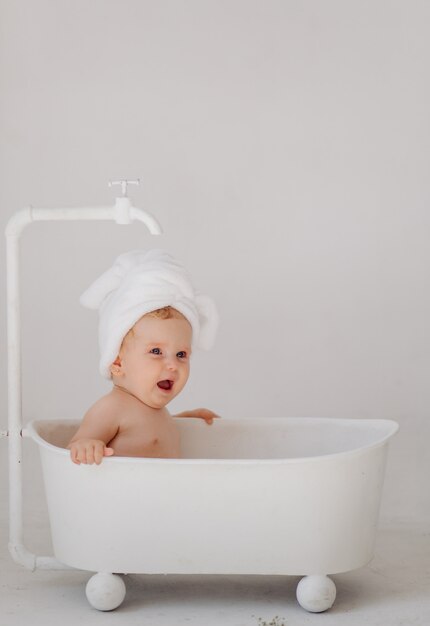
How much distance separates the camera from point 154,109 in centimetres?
308

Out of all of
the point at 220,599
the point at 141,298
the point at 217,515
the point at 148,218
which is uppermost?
the point at 148,218

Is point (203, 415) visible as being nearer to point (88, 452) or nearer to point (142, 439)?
point (142, 439)

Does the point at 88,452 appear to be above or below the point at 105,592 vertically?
above

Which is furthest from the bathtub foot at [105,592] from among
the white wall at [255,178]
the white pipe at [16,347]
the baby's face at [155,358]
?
the white wall at [255,178]

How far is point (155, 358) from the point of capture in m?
2.41

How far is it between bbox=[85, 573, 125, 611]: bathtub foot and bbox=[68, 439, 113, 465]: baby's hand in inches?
9.3

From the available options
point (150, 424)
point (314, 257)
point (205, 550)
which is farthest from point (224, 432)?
point (314, 257)

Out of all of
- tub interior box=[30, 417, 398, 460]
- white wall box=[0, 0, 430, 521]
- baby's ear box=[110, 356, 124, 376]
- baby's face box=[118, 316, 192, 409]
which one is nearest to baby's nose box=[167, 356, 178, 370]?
baby's face box=[118, 316, 192, 409]

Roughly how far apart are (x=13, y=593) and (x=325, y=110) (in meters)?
1.43

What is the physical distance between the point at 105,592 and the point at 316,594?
39 cm

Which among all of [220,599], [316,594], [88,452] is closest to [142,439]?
[88,452]

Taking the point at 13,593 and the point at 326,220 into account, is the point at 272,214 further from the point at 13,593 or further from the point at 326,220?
the point at 13,593

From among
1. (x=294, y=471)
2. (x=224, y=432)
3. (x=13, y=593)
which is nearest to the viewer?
(x=294, y=471)

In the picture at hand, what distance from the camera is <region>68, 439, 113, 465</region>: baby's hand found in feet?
7.27
